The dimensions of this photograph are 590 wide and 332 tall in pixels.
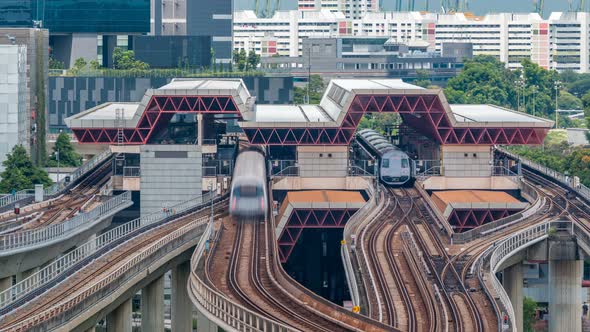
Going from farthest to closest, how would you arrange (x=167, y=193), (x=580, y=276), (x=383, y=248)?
(x=167, y=193) < (x=580, y=276) < (x=383, y=248)

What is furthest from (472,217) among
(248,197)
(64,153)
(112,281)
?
(64,153)

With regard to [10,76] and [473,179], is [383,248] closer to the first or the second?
[473,179]

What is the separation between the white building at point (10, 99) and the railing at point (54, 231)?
88.2 feet

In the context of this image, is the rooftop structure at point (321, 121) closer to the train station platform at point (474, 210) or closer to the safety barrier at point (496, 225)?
the safety barrier at point (496, 225)

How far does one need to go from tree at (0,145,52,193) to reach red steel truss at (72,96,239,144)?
36.6 ft

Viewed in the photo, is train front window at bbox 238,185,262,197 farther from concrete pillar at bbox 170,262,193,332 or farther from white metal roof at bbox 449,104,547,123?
white metal roof at bbox 449,104,547,123

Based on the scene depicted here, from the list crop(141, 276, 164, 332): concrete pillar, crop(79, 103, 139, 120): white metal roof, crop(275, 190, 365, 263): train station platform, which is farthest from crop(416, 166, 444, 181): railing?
crop(141, 276, 164, 332): concrete pillar

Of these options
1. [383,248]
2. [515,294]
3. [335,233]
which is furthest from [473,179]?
[383,248]

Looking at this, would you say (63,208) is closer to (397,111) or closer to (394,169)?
(397,111)

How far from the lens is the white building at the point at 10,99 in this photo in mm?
172875

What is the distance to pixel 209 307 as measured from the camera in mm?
93312

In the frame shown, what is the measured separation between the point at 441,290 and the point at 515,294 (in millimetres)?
33887

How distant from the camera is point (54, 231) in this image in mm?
127000

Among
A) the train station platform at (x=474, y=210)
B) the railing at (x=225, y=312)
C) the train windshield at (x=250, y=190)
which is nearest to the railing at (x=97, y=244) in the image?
the train windshield at (x=250, y=190)
